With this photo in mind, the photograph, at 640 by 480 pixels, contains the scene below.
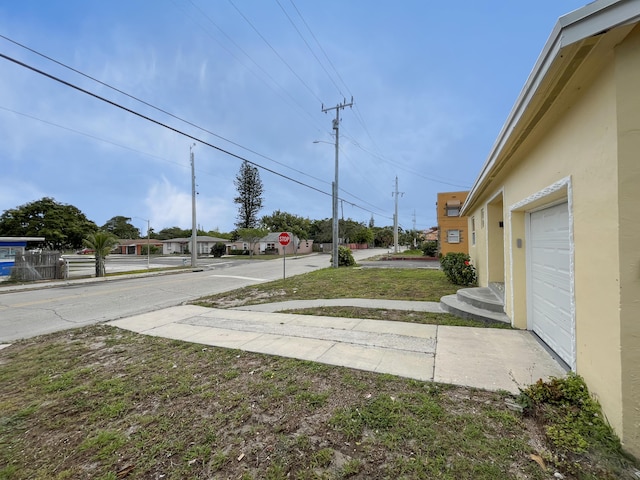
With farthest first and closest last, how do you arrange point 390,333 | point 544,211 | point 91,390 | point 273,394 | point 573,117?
point 390,333 < point 544,211 < point 91,390 < point 273,394 < point 573,117

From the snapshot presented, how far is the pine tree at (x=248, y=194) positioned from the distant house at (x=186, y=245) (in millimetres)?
5602

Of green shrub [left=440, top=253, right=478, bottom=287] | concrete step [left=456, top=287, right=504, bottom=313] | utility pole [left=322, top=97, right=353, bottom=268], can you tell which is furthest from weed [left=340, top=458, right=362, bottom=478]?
utility pole [left=322, top=97, right=353, bottom=268]

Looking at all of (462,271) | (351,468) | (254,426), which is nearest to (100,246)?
(254,426)

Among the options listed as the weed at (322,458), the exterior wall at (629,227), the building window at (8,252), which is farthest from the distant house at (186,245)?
the exterior wall at (629,227)

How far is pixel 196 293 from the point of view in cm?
1099

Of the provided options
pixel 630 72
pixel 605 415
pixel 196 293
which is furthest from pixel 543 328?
pixel 196 293

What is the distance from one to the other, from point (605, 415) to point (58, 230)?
43376 millimetres

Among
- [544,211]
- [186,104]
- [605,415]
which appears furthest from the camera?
[186,104]

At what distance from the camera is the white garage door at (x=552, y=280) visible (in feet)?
11.1

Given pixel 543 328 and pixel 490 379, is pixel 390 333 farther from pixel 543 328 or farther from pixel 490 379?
pixel 543 328

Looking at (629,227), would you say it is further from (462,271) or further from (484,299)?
(462,271)

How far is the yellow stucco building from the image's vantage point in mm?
2102

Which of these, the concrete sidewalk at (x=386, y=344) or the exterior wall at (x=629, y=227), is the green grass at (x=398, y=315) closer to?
the concrete sidewalk at (x=386, y=344)

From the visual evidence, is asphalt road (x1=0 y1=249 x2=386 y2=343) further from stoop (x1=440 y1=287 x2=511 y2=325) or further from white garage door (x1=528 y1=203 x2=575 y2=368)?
white garage door (x1=528 y1=203 x2=575 y2=368)
